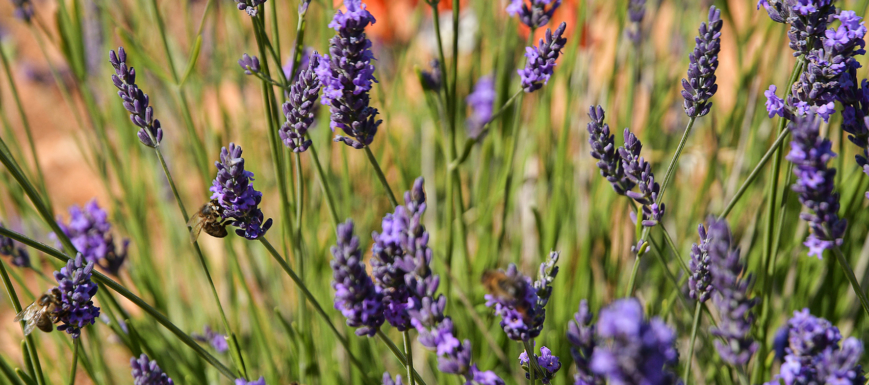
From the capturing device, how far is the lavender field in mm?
742

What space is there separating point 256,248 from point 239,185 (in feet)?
4.80

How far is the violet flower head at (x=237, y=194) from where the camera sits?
0.84 m

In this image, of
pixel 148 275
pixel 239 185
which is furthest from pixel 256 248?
pixel 239 185

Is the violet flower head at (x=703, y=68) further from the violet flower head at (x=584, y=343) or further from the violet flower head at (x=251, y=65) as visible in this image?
the violet flower head at (x=251, y=65)

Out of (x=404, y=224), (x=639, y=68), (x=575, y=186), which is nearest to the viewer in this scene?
(x=404, y=224)

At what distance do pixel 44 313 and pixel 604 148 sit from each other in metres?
0.87

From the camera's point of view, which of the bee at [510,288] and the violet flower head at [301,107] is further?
the violet flower head at [301,107]

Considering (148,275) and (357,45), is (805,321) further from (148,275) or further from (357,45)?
(148,275)

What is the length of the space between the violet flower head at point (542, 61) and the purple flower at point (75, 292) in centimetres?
76

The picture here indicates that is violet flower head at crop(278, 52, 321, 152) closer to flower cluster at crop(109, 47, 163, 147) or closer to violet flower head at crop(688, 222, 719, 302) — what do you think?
flower cluster at crop(109, 47, 163, 147)

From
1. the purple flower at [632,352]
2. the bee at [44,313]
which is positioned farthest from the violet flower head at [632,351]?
the bee at [44,313]

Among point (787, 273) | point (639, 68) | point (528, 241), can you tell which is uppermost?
point (639, 68)

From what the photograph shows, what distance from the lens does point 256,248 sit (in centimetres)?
224

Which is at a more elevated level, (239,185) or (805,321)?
(239,185)
